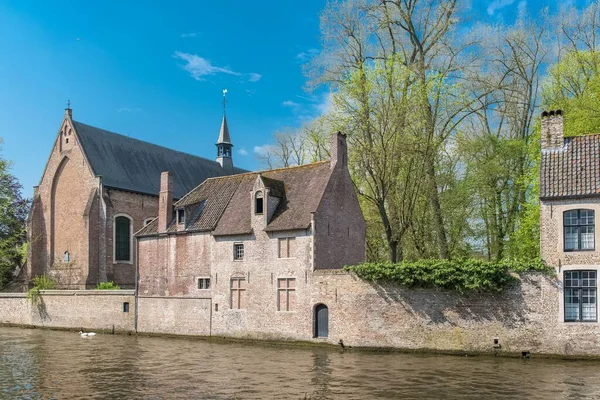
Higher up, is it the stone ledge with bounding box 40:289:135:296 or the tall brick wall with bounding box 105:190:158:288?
the tall brick wall with bounding box 105:190:158:288

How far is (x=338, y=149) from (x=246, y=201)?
565 cm

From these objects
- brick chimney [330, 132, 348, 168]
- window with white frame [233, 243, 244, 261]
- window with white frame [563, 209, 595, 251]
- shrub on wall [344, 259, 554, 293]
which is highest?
brick chimney [330, 132, 348, 168]

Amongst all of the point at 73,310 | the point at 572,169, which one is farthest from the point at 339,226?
the point at 73,310

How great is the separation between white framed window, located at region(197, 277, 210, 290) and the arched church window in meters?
13.5

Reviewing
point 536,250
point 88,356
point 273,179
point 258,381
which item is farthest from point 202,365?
point 536,250

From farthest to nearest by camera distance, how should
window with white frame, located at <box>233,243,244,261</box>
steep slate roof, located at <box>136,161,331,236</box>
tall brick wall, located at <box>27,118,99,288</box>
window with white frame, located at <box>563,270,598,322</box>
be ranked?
tall brick wall, located at <box>27,118,99,288</box> → window with white frame, located at <box>233,243,244,261</box> → steep slate roof, located at <box>136,161,331,236</box> → window with white frame, located at <box>563,270,598,322</box>

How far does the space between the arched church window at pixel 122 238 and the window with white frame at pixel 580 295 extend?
3073cm

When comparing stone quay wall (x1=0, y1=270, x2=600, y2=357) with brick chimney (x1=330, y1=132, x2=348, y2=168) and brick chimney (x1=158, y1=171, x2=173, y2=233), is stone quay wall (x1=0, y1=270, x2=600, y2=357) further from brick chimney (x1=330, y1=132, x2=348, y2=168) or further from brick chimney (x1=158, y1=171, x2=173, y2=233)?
brick chimney (x1=330, y1=132, x2=348, y2=168)

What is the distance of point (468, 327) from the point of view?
918 inches

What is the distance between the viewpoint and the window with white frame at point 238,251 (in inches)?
1185

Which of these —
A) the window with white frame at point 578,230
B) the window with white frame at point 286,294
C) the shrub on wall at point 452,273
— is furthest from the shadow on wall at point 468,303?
the window with white frame at point 286,294

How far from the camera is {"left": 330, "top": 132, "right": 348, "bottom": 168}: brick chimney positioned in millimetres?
29469

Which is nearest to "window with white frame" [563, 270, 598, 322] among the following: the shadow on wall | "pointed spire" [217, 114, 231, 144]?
the shadow on wall

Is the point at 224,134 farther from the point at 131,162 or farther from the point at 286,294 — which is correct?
the point at 286,294
